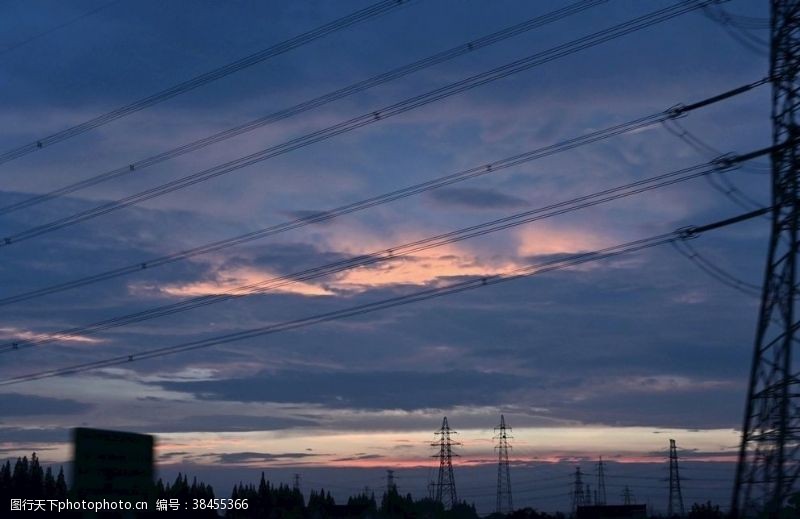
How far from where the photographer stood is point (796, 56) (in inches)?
1425

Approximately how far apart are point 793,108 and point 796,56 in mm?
2171

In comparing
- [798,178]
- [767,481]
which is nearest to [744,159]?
[798,178]

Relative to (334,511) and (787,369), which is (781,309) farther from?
(334,511)

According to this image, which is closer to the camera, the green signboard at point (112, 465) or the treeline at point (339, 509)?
the green signboard at point (112, 465)

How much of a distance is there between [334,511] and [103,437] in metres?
69.4

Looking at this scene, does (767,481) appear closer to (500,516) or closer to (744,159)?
(744,159)

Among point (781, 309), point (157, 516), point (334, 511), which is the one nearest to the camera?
point (781, 309)

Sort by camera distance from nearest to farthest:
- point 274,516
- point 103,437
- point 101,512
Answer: point 103,437 < point 101,512 < point 274,516

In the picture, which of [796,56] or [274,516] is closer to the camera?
[796,56]

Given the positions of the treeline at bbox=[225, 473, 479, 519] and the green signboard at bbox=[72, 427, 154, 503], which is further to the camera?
the treeline at bbox=[225, 473, 479, 519]

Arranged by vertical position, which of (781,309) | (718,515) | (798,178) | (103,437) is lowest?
(718,515)

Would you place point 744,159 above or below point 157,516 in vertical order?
above

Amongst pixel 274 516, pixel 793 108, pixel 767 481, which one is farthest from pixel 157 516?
pixel 793 108

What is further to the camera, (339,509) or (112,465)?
(339,509)
